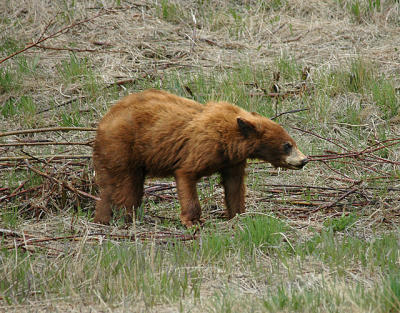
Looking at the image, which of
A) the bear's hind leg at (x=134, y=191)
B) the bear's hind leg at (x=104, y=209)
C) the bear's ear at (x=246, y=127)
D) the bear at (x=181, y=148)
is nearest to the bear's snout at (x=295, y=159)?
the bear at (x=181, y=148)

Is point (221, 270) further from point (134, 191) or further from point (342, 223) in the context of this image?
point (134, 191)

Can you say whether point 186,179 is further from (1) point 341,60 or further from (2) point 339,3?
(2) point 339,3

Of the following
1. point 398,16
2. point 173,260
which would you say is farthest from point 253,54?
point 173,260

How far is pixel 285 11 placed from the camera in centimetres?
1291

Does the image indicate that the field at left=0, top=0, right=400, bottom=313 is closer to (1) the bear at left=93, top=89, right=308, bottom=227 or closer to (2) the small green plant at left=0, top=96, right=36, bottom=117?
(2) the small green plant at left=0, top=96, right=36, bottom=117

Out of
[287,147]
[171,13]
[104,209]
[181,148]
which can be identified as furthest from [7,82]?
[287,147]

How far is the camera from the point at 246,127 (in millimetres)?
6246

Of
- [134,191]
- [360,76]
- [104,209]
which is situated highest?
[360,76]

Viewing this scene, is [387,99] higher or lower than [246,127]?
lower

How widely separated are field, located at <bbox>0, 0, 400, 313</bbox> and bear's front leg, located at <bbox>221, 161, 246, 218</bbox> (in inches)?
9.1

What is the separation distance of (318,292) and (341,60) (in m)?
7.05

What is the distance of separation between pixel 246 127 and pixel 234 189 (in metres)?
0.65

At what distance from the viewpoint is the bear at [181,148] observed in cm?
628

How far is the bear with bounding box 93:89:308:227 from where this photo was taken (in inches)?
247
